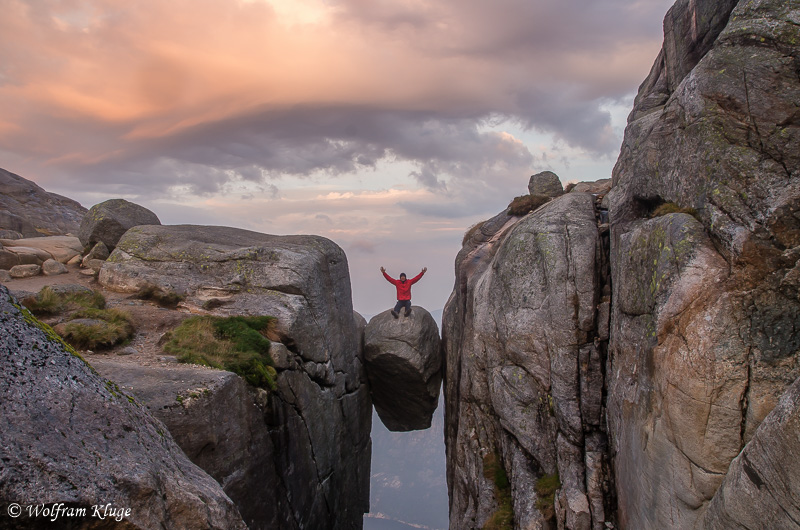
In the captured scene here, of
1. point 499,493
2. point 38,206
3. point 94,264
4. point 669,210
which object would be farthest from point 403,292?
point 38,206

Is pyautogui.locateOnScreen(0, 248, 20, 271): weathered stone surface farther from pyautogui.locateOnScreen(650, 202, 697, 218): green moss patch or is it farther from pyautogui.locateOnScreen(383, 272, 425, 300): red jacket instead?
pyautogui.locateOnScreen(650, 202, 697, 218): green moss patch

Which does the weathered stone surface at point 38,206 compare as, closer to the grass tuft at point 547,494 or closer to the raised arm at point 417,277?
the raised arm at point 417,277

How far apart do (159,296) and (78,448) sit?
709 inches

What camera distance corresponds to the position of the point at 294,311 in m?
23.2

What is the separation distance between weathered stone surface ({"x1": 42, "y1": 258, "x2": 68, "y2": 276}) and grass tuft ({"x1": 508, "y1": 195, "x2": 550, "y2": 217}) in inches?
1024

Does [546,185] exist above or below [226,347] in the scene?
above

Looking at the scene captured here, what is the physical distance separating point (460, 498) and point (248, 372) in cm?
1478

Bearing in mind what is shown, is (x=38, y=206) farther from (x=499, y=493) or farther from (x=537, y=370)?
(x=537, y=370)

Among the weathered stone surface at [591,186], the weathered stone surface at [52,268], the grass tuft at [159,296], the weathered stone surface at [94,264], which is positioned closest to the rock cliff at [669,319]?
the weathered stone surface at [591,186]

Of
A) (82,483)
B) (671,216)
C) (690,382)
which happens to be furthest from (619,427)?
(82,483)

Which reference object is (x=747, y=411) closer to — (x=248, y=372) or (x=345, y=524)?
(x=248, y=372)

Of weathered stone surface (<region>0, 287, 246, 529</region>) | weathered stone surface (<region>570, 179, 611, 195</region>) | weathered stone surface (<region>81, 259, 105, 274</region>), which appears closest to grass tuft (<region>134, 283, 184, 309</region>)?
weathered stone surface (<region>81, 259, 105, 274</region>)

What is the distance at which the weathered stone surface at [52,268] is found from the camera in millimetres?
25328

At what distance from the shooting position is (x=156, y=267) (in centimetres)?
2478
